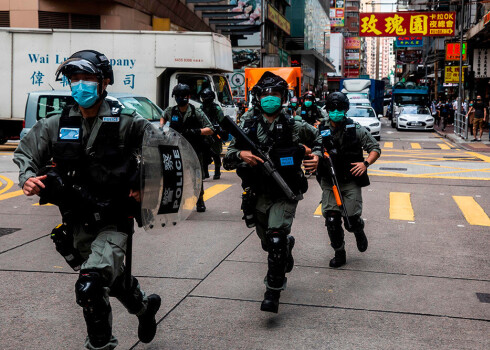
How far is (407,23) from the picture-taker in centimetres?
3206

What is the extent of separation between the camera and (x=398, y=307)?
17.3 feet

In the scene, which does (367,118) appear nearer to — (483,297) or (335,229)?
(335,229)

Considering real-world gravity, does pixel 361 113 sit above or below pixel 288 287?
above

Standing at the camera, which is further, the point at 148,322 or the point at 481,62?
the point at 481,62

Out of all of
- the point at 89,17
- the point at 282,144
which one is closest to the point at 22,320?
the point at 282,144

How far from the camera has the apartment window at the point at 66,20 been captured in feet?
84.0

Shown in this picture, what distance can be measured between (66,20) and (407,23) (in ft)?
52.6

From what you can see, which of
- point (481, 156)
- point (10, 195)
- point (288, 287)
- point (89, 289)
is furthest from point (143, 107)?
point (89, 289)

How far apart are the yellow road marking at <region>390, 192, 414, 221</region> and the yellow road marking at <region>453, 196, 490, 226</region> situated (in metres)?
0.80

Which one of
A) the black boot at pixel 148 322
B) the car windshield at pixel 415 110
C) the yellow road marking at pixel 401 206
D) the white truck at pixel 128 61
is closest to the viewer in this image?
the black boot at pixel 148 322

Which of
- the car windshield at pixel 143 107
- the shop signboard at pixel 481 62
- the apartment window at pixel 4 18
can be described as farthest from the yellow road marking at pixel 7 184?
the shop signboard at pixel 481 62

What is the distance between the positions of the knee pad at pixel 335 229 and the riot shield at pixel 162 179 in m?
2.85

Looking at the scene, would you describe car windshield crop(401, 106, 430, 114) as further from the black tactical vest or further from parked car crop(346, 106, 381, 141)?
the black tactical vest

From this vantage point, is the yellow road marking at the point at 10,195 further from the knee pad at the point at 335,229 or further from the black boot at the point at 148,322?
the black boot at the point at 148,322
